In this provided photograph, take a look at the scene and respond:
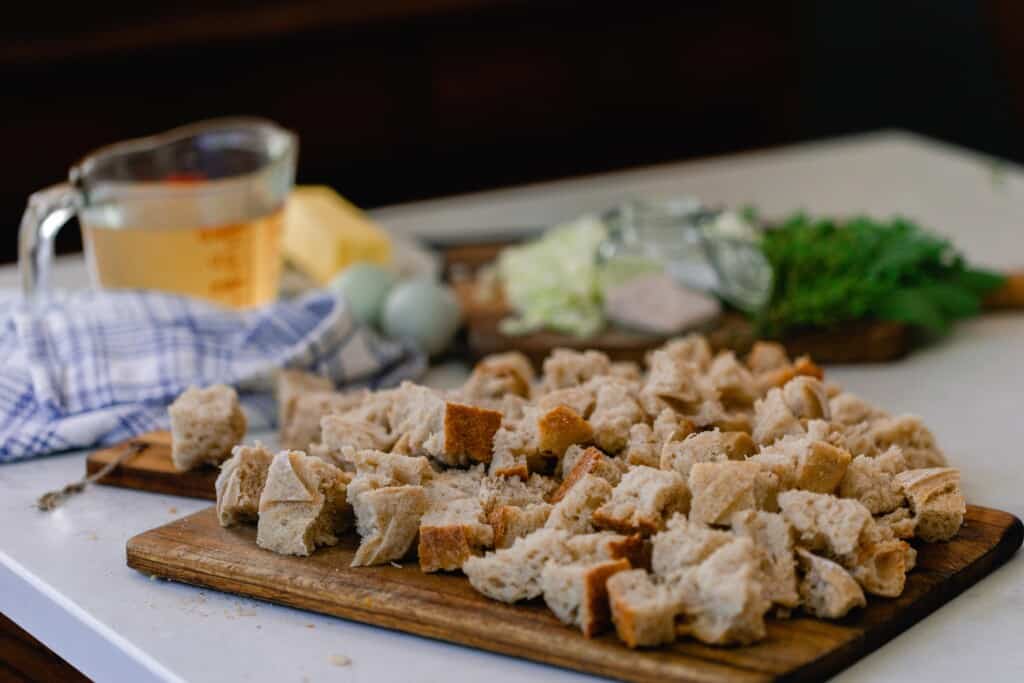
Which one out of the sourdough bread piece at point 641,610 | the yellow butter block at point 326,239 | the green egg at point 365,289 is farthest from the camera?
the yellow butter block at point 326,239

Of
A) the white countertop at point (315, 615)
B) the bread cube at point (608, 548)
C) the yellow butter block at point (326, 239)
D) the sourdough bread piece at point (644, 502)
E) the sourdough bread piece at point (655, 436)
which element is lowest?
the white countertop at point (315, 615)

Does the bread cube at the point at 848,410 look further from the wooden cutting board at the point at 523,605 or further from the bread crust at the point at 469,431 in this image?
the bread crust at the point at 469,431

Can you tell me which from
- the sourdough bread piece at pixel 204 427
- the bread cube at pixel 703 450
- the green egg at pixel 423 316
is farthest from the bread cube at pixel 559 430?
the green egg at pixel 423 316

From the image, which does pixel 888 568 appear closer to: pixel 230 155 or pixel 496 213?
pixel 230 155

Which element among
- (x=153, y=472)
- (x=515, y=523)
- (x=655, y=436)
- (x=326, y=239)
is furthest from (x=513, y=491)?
(x=326, y=239)

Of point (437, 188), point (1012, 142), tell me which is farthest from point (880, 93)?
point (437, 188)

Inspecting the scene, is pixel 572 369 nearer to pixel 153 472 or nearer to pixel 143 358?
pixel 153 472

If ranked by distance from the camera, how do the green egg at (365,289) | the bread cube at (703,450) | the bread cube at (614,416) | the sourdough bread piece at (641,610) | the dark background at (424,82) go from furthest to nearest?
the dark background at (424,82), the green egg at (365,289), the bread cube at (614,416), the bread cube at (703,450), the sourdough bread piece at (641,610)

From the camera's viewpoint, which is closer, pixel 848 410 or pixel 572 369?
pixel 848 410
